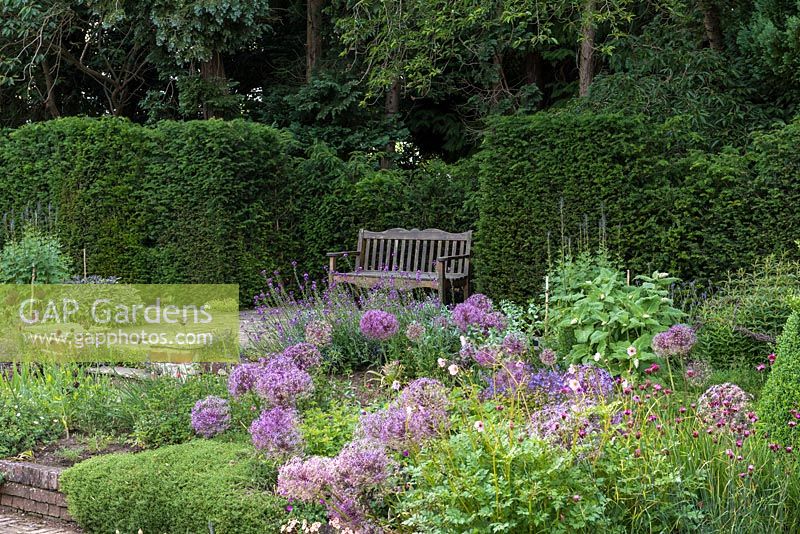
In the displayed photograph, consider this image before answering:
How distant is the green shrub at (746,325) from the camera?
586 cm

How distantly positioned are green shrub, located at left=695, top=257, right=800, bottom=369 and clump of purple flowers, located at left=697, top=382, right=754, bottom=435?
7.56 feet

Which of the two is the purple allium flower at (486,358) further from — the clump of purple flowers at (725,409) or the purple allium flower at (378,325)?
the purple allium flower at (378,325)

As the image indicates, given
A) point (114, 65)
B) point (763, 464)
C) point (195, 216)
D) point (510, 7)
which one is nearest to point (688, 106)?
point (510, 7)

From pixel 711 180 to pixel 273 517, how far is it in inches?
215

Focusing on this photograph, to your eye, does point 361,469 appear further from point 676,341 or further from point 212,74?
point 212,74

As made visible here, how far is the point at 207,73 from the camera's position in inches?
570

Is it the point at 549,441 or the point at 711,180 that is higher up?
the point at 711,180

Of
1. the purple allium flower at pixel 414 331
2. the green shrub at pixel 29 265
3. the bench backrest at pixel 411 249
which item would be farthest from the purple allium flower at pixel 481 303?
the green shrub at pixel 29 265

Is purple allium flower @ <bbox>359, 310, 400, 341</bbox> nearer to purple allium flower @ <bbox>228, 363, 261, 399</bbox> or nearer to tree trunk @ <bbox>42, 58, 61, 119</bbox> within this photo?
purple allium flower @ <bbox>228, 363, 261, 399</bbox>

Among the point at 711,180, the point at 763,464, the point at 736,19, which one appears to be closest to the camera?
the point at 763,464

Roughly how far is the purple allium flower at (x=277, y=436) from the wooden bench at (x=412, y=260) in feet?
14.7

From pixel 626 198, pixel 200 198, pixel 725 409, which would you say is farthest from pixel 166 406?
pixel 200 198

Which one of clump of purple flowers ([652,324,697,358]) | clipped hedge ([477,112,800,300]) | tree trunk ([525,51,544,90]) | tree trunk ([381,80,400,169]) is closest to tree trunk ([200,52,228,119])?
tree trunk ([381,80,400,169])

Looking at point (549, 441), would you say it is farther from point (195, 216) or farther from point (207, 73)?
point (207, 73)
